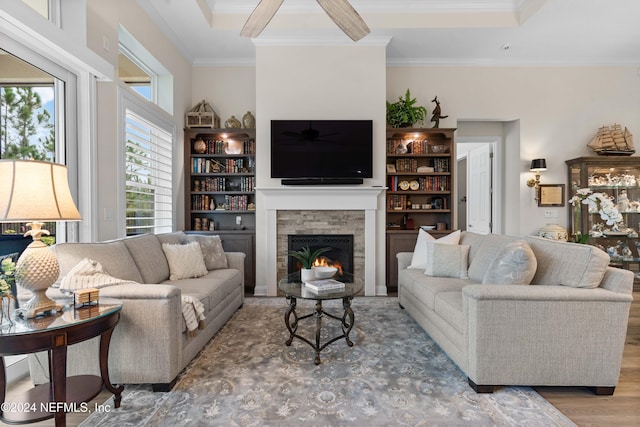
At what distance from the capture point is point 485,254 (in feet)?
10.0

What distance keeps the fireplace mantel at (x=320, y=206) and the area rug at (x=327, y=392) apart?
1475 millimetres

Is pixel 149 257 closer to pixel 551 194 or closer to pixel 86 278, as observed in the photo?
pixel 86 278

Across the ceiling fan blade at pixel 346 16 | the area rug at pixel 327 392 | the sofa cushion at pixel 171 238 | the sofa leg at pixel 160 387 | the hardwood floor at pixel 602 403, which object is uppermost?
the ceiling fan blade at pixel 346 16

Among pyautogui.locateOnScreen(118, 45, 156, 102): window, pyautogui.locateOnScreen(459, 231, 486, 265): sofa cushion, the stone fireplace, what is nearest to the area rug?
pyautogui.locateOnScreen(459, 231, 486, 265): sofa cushion

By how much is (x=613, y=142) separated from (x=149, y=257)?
6.10 m

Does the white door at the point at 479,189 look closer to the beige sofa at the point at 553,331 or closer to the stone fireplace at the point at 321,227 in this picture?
the stone fireplace at the point at 321,227

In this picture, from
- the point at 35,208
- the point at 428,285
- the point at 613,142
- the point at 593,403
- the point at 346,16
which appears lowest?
the point at 593,403

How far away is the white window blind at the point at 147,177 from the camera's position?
11.5ft

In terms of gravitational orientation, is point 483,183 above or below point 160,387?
above

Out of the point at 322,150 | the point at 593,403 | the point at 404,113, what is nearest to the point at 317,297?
the point at 593,403

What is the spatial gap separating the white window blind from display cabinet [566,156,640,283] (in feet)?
18.4

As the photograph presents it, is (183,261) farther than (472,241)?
No

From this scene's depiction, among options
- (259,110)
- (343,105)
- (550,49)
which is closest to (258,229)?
(259,110)

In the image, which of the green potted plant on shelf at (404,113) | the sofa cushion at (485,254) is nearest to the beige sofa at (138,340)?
the sofa cushion at (485,254)
